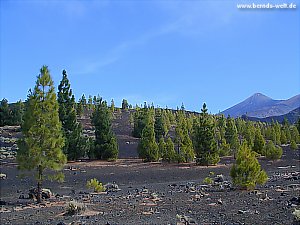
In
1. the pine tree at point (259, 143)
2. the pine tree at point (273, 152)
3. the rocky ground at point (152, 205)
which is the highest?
the pine tree at point (259, 143)

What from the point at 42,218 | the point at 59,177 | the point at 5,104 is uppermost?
the point at 5,104

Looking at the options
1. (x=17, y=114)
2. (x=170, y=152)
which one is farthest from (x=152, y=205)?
(x=17, y=114)

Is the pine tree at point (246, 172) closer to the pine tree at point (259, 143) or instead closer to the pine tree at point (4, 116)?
the pine tree at point (259, 143)

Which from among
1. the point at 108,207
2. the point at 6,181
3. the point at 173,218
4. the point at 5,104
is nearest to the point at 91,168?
the point at 6,181

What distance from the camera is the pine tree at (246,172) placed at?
773 inches

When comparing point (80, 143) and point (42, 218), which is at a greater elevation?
point (80, 143)

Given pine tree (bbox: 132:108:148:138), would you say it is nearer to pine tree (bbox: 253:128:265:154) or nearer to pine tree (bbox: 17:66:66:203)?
pine tree (bbox: 253:128:265:154)

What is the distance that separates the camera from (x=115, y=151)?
41.2 m

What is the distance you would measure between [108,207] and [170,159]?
25688 millimetres

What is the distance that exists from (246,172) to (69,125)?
2673 cm

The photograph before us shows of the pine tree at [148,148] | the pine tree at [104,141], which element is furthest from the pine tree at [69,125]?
the pine tree at [148,148]

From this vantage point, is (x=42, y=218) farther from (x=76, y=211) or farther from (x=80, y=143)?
(x=80, y=143)

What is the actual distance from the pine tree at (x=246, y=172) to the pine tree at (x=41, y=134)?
9.02 meters

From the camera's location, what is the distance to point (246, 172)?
19.7m
